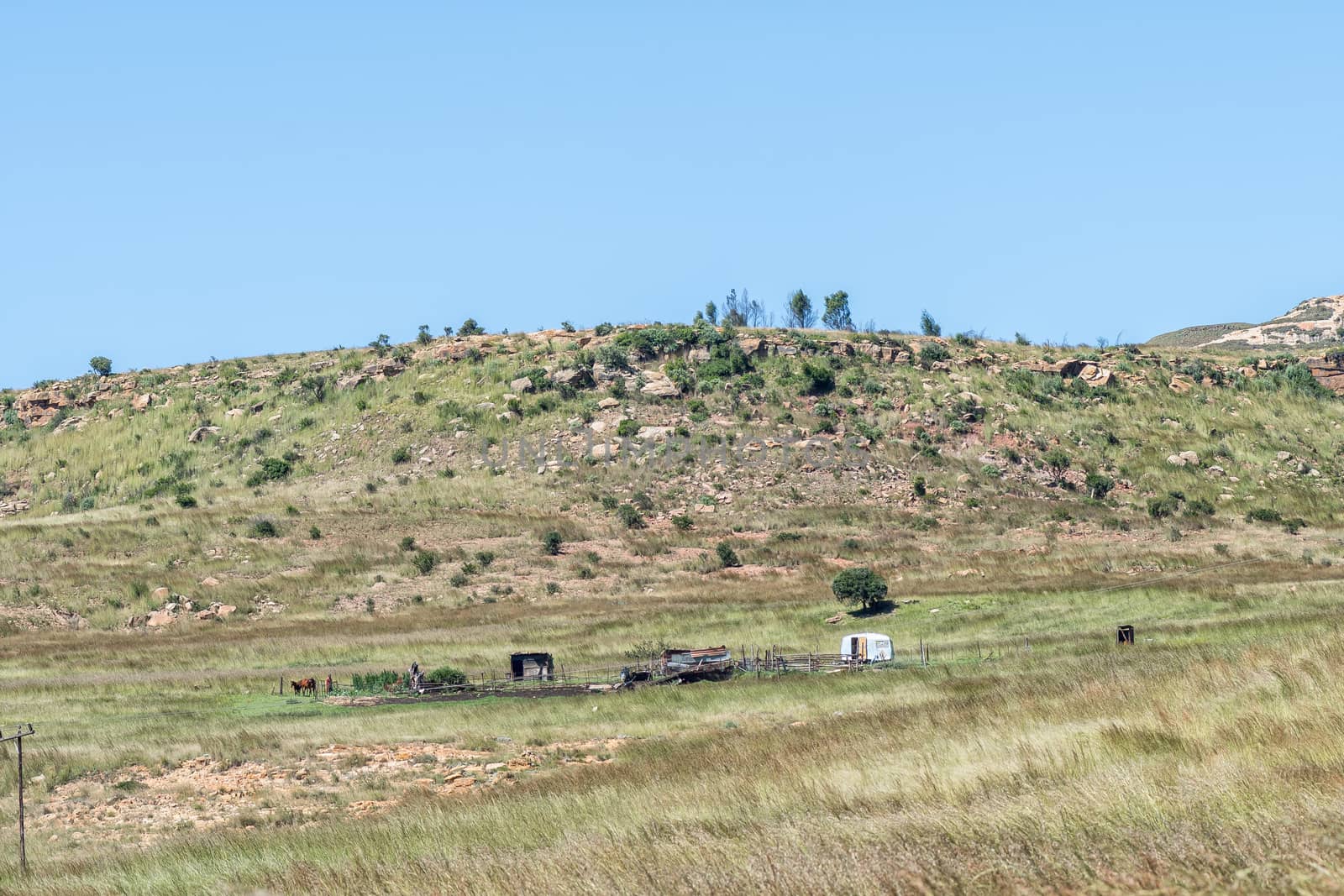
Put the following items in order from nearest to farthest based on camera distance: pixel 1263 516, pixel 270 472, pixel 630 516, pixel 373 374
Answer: pixel 1263 516 < pixel 630 516 < pixel 270 472 < pixel 373 374

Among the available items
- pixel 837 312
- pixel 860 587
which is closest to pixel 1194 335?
pixel 837 312

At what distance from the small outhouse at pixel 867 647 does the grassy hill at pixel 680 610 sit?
1797mm

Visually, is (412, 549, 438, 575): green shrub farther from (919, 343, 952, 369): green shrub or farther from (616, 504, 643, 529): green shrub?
(919, 343, 952, 369): green shrub

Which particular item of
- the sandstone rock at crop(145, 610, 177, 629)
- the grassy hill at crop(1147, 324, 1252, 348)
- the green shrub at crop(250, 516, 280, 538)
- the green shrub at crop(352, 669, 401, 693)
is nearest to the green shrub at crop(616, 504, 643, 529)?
the green shrub at crop(250, 516, 280, 538)

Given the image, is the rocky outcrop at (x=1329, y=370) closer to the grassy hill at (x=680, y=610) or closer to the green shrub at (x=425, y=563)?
the grassy hill at (x=680, y=610)

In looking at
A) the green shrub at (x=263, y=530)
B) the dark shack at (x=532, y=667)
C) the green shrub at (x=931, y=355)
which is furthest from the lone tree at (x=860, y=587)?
the green shrub at (x=931, y=355)

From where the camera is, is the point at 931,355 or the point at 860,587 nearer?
the point at 860,587

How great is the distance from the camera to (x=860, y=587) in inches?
2046

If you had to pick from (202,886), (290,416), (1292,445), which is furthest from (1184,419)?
(202,886)

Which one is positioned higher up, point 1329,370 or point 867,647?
point 1329,370

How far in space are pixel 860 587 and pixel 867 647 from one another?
1025 centimetres

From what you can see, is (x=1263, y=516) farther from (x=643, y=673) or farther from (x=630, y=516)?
(x=643, y=673)

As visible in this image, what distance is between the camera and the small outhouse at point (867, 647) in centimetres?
4106

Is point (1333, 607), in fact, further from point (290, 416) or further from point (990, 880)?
point (290, 416)
